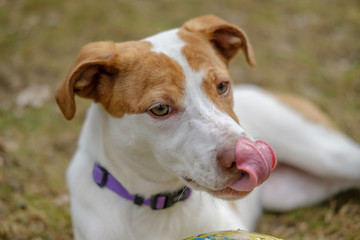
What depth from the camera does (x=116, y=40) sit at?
23.3 feet

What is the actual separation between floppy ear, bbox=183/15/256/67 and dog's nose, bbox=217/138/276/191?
3.66 feet

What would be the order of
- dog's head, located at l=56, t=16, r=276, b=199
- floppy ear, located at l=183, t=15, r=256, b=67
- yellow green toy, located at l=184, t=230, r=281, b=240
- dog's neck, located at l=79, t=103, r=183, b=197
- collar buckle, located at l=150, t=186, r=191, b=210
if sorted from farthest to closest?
floppy ear, located at l=183, t=15, r=256, b=67, collar buckle, located at l=150, t=186, r=191, b=210, dog's neck, located at l=79, t=103, r=183, b=197, yellow green toy, located at l=184, t=230, r=281, b=240, dog's head, located at l=56, t=16, r=276, b=199

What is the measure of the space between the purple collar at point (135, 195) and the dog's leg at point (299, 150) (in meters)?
1.46

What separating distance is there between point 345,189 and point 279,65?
285cm

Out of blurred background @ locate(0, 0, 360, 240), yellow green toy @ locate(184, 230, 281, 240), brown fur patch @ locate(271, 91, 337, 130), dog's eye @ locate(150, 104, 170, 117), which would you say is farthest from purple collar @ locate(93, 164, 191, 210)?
brown fur patch @ locate(271, 91, 337, 130)

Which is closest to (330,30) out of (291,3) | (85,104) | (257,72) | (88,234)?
(291,3)

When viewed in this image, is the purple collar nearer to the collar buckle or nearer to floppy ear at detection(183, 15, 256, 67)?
the collar buckle

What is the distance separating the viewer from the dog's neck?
2.63 metres

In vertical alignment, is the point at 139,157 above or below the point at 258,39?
above

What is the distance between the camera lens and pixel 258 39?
285 inches

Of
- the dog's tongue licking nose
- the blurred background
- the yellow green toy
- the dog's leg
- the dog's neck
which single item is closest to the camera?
the dog's tongue licking nose

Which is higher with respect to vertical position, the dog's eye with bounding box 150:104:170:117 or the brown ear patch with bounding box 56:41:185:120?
the brown ear patch with bounding box 56:41:185:120

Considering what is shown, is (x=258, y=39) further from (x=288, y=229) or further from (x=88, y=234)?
(x=88, y=234)

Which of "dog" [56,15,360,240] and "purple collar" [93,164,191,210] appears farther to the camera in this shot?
"purple collar" [93,164,191,210]
